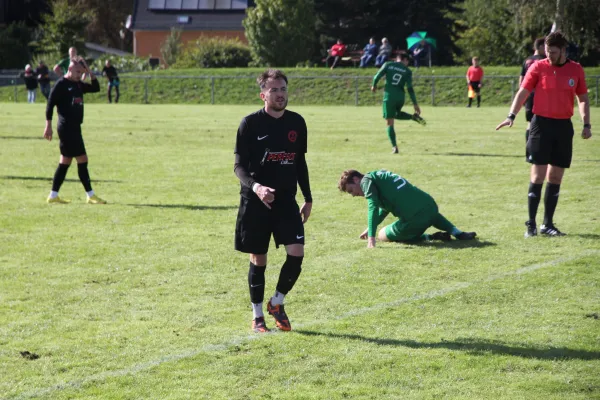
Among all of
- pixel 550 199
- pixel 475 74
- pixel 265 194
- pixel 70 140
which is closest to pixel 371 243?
pixel 550 199

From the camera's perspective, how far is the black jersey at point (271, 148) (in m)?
6.80

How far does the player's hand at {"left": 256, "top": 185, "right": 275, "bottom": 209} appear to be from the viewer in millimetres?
6398

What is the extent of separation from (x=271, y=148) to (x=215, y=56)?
5339cm

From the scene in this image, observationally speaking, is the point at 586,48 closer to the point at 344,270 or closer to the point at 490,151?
the point at 490,151

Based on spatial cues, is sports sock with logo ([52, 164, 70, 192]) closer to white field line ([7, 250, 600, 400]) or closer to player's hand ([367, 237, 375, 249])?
player's hand ([367, 237, 375, 249])

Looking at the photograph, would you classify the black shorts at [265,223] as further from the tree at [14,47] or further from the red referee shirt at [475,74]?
the tree at [14,47]

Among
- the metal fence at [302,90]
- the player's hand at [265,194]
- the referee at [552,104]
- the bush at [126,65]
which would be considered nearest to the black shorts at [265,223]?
the player's hand at [265,194]

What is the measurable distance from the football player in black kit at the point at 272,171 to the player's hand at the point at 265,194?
0.18 meters

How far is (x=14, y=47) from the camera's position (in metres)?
64.1

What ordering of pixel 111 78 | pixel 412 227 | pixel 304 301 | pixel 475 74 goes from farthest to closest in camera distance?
pixel 111 78
pixel 475 74
pixel 412 227
pixel 304 301

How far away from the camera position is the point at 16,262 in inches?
384

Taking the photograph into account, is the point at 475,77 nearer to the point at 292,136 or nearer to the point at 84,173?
the point at 84,173

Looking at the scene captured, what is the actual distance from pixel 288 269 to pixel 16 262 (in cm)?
390

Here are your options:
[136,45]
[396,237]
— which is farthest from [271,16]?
[396,237]
